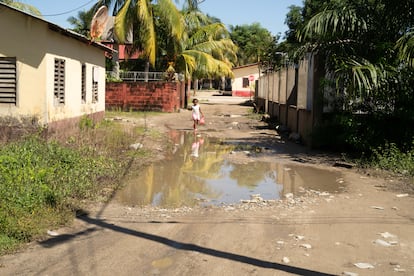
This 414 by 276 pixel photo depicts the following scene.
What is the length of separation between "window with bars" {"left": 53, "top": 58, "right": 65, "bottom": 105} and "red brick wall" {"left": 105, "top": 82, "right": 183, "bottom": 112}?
12.7 m

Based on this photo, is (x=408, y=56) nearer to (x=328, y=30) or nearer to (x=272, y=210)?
(x=328, y=30)

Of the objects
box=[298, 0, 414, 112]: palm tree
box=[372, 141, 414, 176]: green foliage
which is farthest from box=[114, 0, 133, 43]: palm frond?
box=[372, 141, 414, 176]: green foliage

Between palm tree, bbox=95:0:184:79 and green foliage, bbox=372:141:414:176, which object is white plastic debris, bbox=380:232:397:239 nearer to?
green foliage, bbox=372:141:414:176

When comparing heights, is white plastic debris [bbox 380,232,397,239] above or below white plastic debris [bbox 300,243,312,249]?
above

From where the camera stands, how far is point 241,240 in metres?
5.69

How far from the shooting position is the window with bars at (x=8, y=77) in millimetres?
12278

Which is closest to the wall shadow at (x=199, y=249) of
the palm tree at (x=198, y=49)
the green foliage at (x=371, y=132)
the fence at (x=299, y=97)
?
the green foliage at (x=371, y=132)

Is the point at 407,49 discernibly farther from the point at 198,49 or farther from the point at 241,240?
the point at 198,49

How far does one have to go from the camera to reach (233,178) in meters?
10.0

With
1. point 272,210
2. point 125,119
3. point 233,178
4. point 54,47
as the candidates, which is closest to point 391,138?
point 233,178

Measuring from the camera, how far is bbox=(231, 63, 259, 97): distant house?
55719mm

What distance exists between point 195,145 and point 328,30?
5588mm

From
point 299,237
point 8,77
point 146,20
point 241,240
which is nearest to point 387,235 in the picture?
point 299,237

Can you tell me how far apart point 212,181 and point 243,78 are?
47.9m
